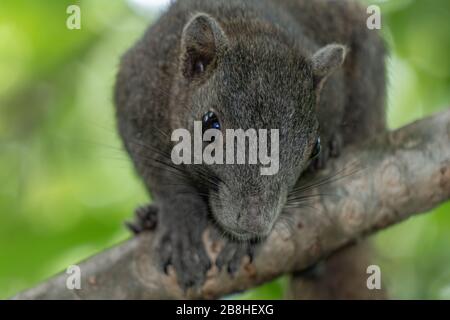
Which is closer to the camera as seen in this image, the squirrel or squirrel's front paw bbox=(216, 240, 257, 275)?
the squirrel

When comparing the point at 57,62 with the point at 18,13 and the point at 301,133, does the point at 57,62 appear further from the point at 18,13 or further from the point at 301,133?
the point at 301,133

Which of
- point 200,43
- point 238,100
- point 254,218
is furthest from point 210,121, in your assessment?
point 254,218

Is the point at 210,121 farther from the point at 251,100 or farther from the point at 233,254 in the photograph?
the point at 233,254

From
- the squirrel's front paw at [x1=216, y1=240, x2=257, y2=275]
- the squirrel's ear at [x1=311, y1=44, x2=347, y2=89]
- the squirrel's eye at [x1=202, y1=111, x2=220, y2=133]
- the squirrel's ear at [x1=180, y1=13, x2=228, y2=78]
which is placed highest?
the squirrel's ear at [x1=180, y1=13, x2=228, y2=78]

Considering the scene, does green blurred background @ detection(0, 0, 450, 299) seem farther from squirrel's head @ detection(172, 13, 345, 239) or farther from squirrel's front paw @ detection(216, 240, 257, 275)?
squirrel's head @ detection(172, 13, 345, 239)

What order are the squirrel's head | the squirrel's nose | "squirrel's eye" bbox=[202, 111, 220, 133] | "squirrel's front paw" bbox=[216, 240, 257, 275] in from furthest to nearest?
"squirrel's front paw" bbox=[216, 240, 257, 275] < "squirrel's eye" bbox=[202, 111, 220, 133] < the squirrel's head < the squirrel's nose

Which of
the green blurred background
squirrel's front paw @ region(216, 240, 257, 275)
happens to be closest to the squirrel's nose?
squirrel's front paw @ region(216, 240, 257, 275)

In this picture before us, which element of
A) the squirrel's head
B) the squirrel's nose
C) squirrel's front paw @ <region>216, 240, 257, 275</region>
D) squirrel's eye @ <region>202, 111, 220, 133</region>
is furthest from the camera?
squirrel's front paw @ <region>216, 240, 257, 275</region>
